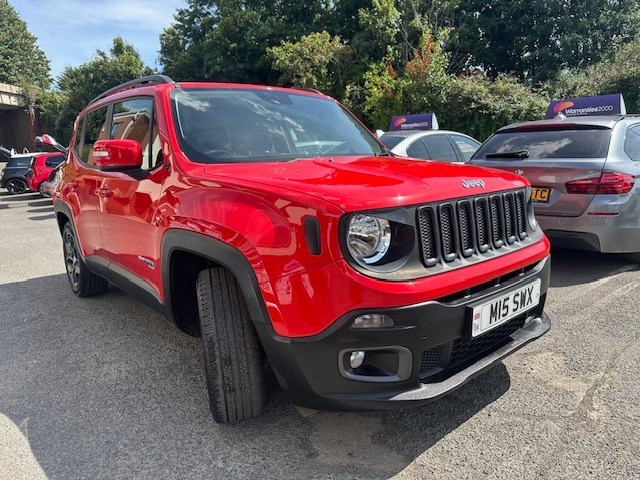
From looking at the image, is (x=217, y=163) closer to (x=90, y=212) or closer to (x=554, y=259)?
(x=90, y=212)

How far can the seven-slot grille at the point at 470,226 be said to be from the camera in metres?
1.99

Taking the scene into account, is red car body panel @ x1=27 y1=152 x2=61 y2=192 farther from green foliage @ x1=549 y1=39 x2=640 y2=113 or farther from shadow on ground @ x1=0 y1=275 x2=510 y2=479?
green foliage @ x1=549 y1=39 x2=640 y2=113

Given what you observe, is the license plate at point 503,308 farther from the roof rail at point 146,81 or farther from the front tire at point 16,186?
the front tire at point 16,186

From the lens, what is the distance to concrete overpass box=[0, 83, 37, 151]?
118ft

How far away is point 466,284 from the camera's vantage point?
2014mm

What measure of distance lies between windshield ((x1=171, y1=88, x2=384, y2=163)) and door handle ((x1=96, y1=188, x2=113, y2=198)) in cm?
86

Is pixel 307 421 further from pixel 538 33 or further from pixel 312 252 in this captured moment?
pixel 538 33

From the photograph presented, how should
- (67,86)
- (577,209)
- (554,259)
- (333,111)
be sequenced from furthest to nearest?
(67,86)
(554,259)
(577,209)
(333,111)

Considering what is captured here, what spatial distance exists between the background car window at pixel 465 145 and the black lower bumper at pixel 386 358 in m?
5.01

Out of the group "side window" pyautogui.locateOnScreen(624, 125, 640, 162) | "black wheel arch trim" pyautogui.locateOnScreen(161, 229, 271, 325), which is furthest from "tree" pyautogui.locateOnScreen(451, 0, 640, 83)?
"black wheel arch trim" pyautogui.locateOnScreen(161, 229, 271, 325)

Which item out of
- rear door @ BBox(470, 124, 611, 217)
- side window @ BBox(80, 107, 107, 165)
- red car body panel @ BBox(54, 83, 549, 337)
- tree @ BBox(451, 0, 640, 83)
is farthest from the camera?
tree @ BBox(451, 0, 640, 83)

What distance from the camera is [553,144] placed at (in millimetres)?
4738

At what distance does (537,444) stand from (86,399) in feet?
7.94

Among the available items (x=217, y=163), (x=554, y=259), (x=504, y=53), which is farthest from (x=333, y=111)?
(x=504, y=53)
